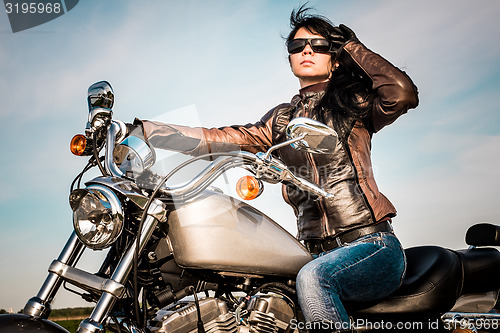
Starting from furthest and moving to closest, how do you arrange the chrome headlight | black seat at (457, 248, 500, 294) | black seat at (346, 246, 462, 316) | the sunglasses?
1. the sunglasses
2. black seat at (457, 248, 500, 294)
3. black seat at (346, 246, 462, 316)
4. the chrome headlight

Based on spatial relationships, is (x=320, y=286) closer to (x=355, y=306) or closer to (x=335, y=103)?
(x=355, y=306)

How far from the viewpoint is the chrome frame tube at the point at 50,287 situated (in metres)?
1.93

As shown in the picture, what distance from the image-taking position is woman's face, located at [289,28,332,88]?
2953 millimetres

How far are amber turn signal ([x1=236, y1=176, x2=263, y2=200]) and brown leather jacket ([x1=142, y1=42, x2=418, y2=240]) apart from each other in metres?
0.59

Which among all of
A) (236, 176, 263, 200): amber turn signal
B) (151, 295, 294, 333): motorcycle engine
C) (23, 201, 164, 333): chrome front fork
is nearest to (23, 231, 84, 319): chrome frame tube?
(23, 201, 164, 333): chrome front fork

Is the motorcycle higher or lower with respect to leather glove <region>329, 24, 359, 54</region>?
lower

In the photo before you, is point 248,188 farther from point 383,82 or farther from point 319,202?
point 383,82

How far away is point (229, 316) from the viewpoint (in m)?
2.15

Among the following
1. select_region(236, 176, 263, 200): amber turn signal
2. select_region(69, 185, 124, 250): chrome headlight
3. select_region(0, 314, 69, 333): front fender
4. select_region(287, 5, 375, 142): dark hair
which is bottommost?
select_region(0, 314, 69, 333): front fender

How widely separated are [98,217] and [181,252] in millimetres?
413

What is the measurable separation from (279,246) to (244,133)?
1135mm

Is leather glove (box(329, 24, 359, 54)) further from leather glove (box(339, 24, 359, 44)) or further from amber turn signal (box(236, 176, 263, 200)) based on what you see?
amber turn signal (box(236, 176, 263, 200))

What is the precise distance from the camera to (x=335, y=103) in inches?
109

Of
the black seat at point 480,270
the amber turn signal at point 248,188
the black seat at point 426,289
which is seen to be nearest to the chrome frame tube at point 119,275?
the amber turn signal at point 248,188
